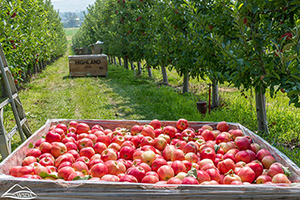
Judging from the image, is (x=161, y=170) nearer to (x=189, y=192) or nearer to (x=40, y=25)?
(x=189, y=192)

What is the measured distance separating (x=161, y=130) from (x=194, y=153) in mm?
690

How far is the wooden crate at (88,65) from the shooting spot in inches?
640

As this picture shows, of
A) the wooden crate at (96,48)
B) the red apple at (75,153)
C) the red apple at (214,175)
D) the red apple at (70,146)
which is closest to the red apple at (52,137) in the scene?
the red apple at (70,146)

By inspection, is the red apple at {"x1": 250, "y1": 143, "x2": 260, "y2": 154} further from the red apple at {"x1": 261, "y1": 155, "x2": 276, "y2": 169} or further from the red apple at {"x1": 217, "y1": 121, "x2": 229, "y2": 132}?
the red apple at {"x1": 217, "y1": 121, "x2": 229, "y2": 132}

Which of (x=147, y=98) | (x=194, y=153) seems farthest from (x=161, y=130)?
(x=147, y=98)

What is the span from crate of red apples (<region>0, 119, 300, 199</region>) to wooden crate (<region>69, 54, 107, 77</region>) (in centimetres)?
1306

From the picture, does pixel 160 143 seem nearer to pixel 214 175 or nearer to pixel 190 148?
pixel 190 148

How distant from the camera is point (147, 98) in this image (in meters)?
9.32

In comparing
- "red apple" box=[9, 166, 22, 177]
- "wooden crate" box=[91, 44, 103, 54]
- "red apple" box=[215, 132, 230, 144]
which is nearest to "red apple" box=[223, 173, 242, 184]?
"red apple" box=[215, 132, 230, 144]

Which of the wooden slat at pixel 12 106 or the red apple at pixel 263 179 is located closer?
the red apple at pixel 263 179

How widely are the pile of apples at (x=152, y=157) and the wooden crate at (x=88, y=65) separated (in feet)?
43.2

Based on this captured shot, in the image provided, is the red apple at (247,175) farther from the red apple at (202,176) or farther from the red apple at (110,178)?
the red apple at (110,178)

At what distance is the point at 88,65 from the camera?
16.4m

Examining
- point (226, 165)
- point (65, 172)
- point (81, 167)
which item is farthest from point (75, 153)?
point (226, 165)
